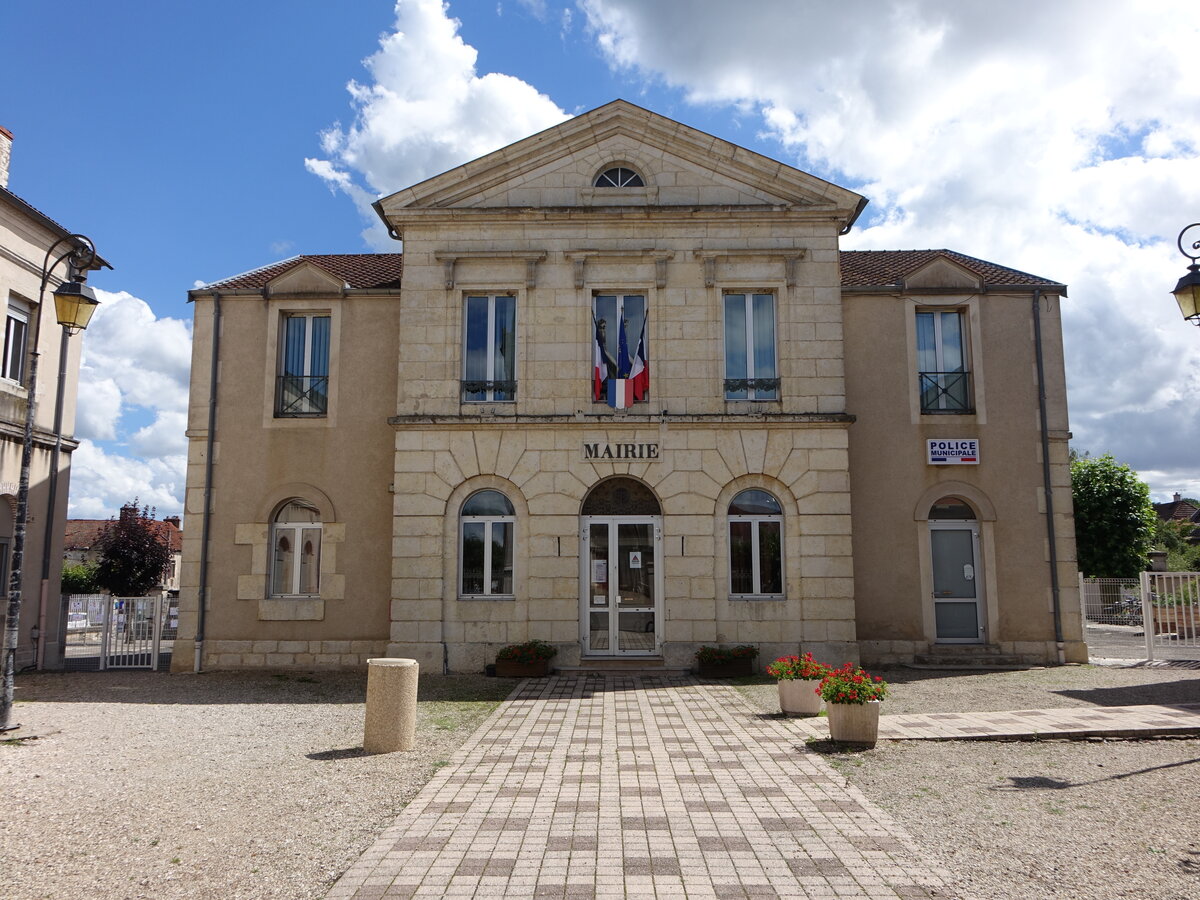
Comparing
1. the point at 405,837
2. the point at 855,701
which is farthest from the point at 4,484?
the point at 855,701

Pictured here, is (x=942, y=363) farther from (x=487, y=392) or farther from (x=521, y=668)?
(x=521, y=668)

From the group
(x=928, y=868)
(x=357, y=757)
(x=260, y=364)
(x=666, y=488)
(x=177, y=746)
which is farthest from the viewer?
(x=260, y=364)

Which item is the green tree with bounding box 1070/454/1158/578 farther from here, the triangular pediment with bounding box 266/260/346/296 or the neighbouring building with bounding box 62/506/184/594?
the neighbouring building with bounding box 62/506/184/594

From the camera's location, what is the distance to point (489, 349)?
14703mm

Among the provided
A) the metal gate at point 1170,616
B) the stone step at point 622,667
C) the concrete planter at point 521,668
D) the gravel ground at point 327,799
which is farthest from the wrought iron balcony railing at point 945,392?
the concrete planter at point 521,668

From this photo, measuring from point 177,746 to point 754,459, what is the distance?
9255 millimetres

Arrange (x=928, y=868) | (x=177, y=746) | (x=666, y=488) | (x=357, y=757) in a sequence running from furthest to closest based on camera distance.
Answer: (x=666, y=488) → (x=177, y=746) → (x=357, y=757) → (x=928, y=868)

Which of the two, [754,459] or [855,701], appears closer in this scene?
[855,701]

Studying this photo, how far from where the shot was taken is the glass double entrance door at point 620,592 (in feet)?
46.5

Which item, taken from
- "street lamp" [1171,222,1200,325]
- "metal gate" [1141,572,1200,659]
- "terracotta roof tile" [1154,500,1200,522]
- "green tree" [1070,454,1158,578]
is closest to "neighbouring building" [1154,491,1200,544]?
"terracotta roof tile" [1154,500,1200,522]

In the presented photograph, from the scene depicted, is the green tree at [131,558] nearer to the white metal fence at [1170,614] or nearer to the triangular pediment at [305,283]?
the triangular pediment at [305,283]

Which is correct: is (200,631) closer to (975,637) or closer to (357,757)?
(357,757)

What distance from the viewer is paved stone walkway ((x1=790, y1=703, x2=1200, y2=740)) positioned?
8766 millimetres

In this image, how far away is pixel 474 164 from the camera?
14.7 m
